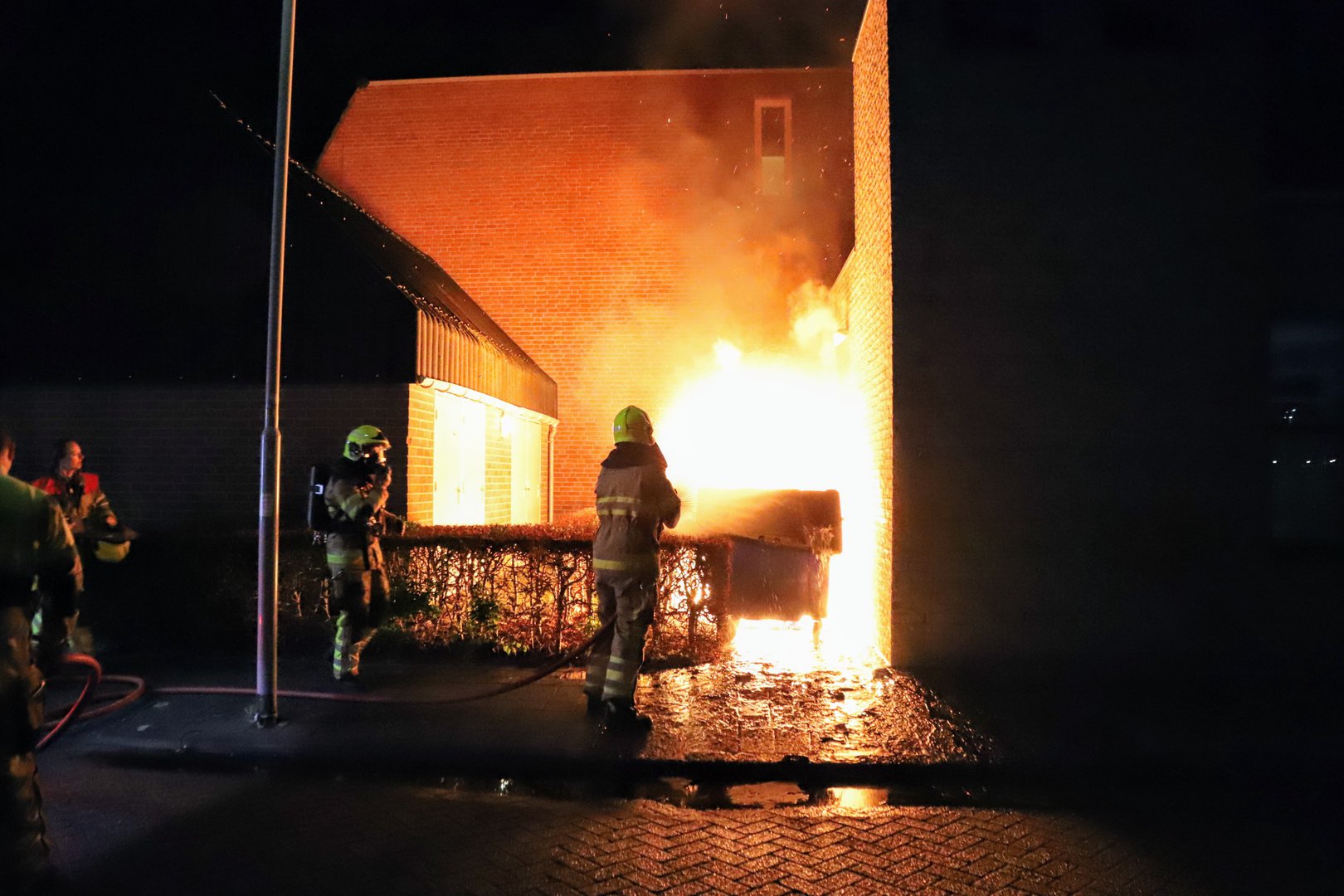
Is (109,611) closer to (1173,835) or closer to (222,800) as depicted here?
(222,800)

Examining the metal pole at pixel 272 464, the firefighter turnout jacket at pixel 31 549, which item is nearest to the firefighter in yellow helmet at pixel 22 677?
the firefighter turnout jacket at pixel 31 549

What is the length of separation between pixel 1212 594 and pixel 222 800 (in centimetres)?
720

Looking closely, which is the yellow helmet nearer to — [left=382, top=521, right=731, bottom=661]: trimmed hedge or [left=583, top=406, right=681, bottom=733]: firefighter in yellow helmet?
[left=382, top=521, right=731, bottom=661]: trimmed hedge

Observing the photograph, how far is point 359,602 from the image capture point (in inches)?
255

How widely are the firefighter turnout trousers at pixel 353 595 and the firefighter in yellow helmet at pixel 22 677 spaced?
2825mm

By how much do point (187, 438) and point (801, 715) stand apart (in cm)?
667

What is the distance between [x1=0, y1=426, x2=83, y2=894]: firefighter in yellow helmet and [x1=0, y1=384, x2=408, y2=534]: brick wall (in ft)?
17.3

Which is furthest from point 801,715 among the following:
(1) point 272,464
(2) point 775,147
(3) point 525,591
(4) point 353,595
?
(2) point 775,147

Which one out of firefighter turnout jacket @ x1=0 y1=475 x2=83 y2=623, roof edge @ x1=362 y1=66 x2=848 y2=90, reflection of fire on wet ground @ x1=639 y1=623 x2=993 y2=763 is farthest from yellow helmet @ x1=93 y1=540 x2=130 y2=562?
roof edge @ x1=362 y1=66 x2=848 y2=90

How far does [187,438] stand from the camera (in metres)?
8.97

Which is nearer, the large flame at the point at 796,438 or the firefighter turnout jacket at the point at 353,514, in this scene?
the firefighter turnout jacket at the point at 353,514

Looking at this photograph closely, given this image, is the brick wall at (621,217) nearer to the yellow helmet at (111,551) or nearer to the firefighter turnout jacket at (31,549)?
the yellow helmet at (111,551)

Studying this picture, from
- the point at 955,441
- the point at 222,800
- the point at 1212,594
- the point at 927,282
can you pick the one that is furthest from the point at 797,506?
the point at 222,800

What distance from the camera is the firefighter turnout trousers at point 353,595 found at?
6.41 m
